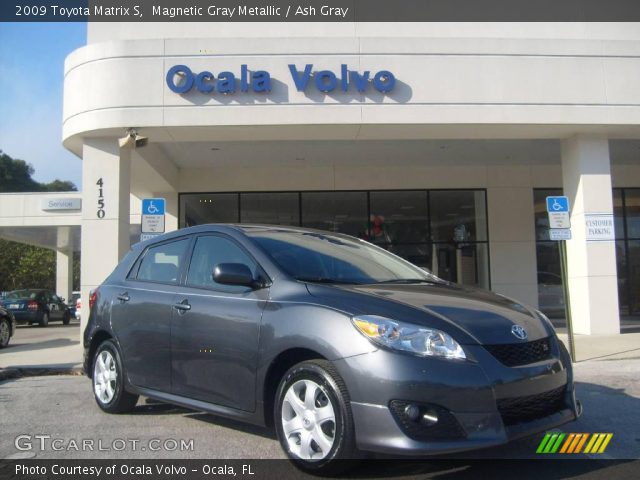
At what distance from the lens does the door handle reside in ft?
15.8

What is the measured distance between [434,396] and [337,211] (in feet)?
48.3

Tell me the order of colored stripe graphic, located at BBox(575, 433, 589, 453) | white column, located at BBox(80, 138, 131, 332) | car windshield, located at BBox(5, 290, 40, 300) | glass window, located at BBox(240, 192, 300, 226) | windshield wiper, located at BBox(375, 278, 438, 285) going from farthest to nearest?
car windshield, located at BBox(5, 290, 40, 300) → glass window, located at BBox(240, 192, 300, 226) → white column, located at BBox(80, 138, 131, 332) → windshield wiper, located at BBox(375, 278, 438, 285) → colored stripe graphic, located at BBox(575, 433, 589, 453)

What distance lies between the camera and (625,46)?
500 inches

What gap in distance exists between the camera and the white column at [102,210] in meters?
12.2

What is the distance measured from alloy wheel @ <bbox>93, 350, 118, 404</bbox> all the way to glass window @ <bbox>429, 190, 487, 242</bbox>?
1326cm

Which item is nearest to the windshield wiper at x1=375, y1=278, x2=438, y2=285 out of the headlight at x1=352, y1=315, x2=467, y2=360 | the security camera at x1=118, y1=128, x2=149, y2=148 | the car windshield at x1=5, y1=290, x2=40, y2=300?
the headlight at x1=352, y1=315, x2=467, y2=360

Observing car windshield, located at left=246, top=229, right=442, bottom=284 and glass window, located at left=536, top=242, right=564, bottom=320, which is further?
glass window, located at left=536, top=242, right=564, bottom=320

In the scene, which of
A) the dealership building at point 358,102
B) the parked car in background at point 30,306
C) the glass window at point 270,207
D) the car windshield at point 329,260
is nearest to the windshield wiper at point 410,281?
the car windshield at point 329,260

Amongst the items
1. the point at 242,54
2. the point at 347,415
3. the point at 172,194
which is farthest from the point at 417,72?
the point at 347,415

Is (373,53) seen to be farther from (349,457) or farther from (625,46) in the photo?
(349,457)

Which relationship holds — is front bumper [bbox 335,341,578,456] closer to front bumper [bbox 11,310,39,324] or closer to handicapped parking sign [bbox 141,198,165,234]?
handicapped parking sign [bbox 141,198,165,234]

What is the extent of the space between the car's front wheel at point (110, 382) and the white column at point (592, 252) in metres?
10.4

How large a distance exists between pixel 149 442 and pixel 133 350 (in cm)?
91

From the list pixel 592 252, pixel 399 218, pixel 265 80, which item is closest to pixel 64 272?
pixel 399 218
